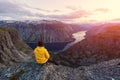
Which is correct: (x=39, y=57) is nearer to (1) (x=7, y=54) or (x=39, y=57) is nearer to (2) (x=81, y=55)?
(1) (x=7, y=54)

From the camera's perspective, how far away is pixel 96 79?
81.3 feet

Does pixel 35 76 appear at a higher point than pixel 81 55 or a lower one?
higher

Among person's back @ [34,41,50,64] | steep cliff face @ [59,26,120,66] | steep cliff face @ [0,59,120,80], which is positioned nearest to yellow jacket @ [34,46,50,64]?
person's back @ [34,41,50,64]

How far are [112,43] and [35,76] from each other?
175491mm

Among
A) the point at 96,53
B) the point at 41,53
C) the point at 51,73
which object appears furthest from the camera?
the point at 96,53

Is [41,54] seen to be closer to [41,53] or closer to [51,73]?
[41,53]

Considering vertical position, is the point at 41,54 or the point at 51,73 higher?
the point at 41,54

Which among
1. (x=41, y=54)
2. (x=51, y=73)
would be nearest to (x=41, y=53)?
(x=41, y=54)

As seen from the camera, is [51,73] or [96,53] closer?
[51,73]

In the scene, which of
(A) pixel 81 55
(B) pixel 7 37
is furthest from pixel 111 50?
(B) pixel 7 37

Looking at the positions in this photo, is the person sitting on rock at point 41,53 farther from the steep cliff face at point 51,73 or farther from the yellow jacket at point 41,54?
the steep cliff face at point 51,73

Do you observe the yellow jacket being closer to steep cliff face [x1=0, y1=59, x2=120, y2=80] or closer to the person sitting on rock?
the person sitting on rock

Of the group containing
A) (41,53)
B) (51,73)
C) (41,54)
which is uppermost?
(41,53)

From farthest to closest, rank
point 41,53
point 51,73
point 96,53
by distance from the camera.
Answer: point 96,53, point 41,53, point 51,73
